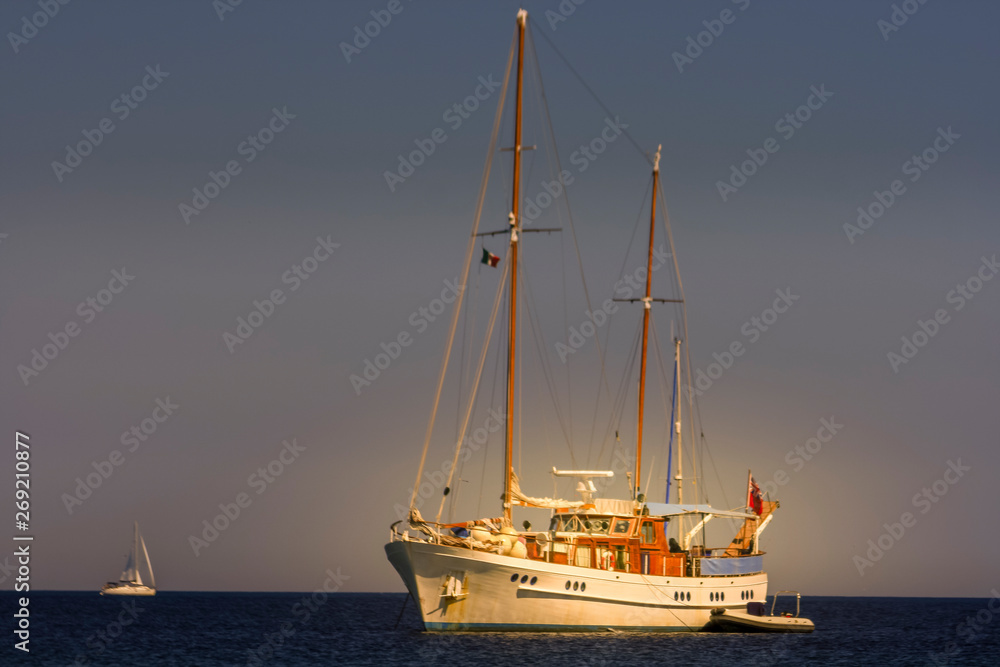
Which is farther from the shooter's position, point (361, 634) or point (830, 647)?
point (361, 634)

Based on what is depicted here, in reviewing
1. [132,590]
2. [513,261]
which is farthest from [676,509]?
[132,590]

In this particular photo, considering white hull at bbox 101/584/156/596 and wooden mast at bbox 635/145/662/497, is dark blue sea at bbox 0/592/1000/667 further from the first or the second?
white hull at bbox 101/584/156/596

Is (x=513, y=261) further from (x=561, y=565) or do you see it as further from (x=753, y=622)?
(x=753, y=622)

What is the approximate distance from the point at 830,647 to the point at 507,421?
21.5m

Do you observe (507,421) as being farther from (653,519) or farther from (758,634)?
(758,634)

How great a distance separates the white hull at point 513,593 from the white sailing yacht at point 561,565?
0.14ft

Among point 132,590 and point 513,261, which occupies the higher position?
point 513,261

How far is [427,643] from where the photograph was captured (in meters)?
54.0

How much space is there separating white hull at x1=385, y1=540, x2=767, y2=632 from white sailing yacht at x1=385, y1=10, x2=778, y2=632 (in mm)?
42

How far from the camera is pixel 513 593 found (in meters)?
51.1

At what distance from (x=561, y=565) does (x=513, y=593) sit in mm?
2445

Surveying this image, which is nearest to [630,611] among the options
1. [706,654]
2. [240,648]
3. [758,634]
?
[706,654]

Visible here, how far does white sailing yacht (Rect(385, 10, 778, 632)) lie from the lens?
50.9 metres

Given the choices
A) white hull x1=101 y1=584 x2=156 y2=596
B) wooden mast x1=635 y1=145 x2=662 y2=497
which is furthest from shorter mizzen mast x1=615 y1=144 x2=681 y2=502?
white hull x1=101 y1=584 x2=156 y2=596
